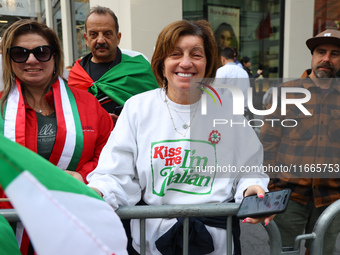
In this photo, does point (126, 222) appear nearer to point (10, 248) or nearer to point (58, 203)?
point (10, 248)

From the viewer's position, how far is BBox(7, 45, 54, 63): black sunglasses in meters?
1.84

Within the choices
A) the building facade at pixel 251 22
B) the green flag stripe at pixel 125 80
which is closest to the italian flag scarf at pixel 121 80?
the green flag stripe at pixel 125 80

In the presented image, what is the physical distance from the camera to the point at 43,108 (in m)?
1.92

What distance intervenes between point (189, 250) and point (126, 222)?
0.33 meters

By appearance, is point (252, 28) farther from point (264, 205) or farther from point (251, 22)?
point (264, 205)

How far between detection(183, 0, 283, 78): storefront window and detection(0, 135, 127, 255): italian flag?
790cm

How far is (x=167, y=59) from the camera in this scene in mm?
1773

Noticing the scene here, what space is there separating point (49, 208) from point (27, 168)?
3.3 inches

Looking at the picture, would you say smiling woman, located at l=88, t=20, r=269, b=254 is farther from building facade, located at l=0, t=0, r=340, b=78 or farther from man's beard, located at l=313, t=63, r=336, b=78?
building facade, located at l=0, t=0, r=340, b=78

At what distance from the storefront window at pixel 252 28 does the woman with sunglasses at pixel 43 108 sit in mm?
6671

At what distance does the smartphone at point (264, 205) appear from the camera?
136cm

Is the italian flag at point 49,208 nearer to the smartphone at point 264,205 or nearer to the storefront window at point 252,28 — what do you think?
the smartphone at point 264,205

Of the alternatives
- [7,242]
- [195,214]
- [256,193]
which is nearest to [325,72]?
[256,193]

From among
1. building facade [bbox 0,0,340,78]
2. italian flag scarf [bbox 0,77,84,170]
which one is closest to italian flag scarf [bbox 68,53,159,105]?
italian flag scarf [bbox 0,77,84,170]
